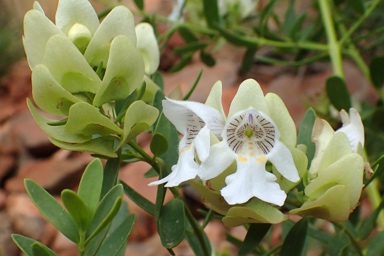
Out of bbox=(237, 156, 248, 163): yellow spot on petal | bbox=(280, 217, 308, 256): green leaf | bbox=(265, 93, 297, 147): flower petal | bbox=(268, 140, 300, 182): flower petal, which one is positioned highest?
bbox=(265, 93, 297, 147): flower petal

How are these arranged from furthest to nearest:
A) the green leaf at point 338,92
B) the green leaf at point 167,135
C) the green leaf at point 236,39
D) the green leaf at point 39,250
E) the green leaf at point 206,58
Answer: the green leaf at point 206,58, the green leaf at point 236,39, the green leaf at point 338,92, the green leaf at point 167,135, the green leaf at point 39,250

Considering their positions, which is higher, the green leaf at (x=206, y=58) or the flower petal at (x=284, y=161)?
the flower petal at (x=284, y=161)

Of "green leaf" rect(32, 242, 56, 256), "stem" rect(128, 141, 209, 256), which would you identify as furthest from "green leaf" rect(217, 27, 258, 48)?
"green leaf" rect(32, 242, 56, 256)

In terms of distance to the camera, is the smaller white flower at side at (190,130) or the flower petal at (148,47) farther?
the flower petal at (148,47)

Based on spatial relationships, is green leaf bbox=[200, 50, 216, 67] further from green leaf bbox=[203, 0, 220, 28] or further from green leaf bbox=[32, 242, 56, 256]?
green leaf bbox=[32, 242, 56, 256]

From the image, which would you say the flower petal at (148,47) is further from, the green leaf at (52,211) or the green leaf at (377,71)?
the green leaf at (377,71)

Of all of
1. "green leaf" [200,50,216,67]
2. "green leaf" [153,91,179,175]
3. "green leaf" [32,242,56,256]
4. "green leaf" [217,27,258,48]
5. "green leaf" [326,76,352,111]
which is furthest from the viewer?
"green leaf" [200,50,216,67]

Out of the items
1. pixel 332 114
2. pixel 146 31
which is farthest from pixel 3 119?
pixel 146 31

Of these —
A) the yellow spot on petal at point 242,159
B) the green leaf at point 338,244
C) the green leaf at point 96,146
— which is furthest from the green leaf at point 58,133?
the green leaf at point 338,244

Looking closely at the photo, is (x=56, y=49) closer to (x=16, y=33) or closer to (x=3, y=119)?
(x=3, y=119)
